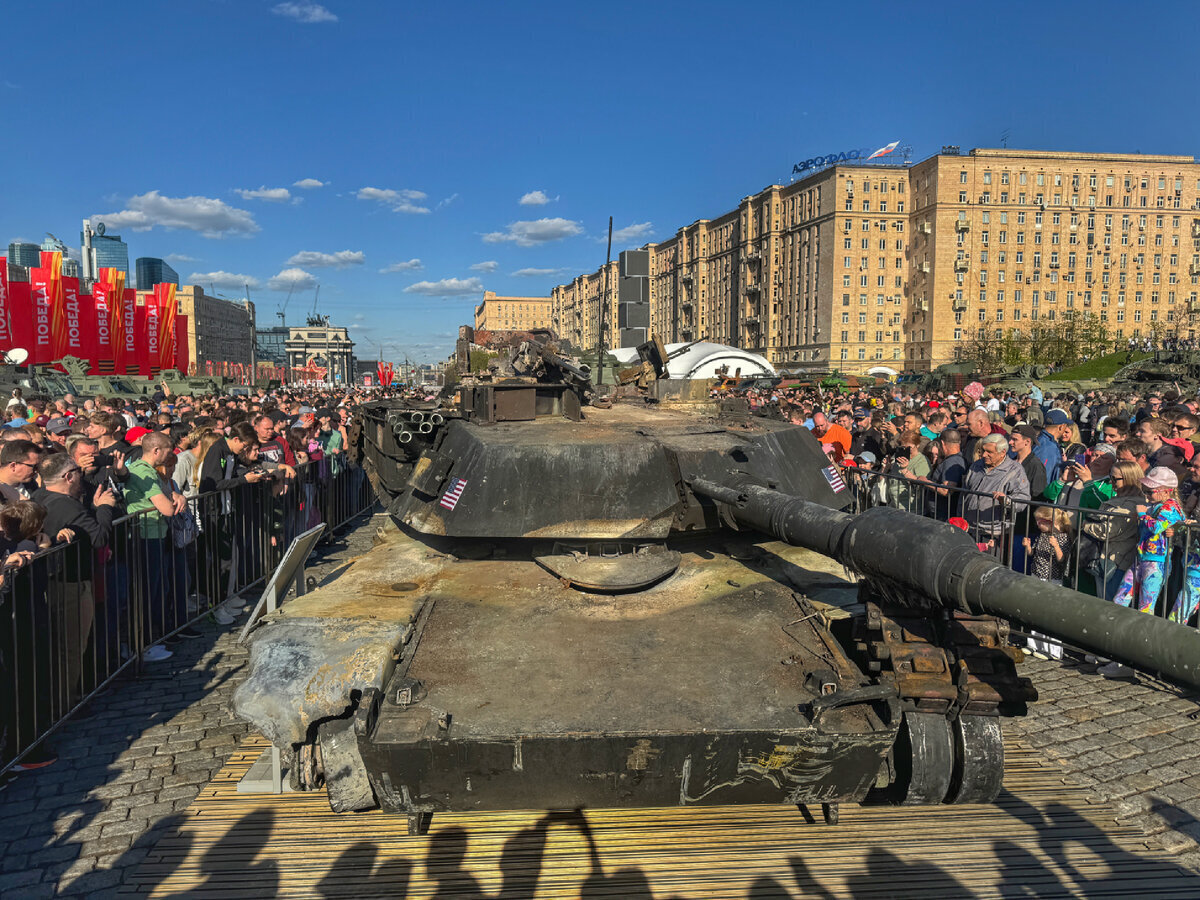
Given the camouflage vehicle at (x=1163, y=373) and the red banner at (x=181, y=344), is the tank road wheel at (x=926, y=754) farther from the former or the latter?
the red banner at (x=181, y=344)

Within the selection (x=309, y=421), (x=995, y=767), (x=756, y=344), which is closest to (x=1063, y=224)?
(x=756, y=344)

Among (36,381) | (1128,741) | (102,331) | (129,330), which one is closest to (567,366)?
(1128,741)

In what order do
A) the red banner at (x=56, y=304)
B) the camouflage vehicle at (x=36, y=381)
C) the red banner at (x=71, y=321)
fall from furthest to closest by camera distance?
the red banner at (x=71, y=321) < the red banner at (x=56, y=304) < the camouflage vehicle at (x=36, y=381)

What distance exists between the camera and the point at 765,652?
493cm

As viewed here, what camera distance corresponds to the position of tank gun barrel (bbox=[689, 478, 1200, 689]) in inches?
114

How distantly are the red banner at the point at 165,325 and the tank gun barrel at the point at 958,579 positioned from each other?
46.9 metres

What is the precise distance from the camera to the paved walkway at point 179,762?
4.89 meters

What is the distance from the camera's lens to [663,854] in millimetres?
4793

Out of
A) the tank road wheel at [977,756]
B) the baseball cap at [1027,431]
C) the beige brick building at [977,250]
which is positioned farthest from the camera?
the beige brick building at [977,250]

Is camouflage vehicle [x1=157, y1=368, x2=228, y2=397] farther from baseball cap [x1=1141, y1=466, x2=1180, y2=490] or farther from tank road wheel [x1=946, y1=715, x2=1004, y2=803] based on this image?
tank road wheel [x1=946, y1=715, x2=1004, y2=803]

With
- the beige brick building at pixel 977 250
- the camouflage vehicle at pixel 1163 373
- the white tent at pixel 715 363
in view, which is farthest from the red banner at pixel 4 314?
the beige brick building at pixel 977 250

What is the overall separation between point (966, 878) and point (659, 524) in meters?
2.86

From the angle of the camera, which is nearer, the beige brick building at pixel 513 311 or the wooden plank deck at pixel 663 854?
the wooden plank deck at pixel 663 854

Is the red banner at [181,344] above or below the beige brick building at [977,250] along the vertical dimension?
below
